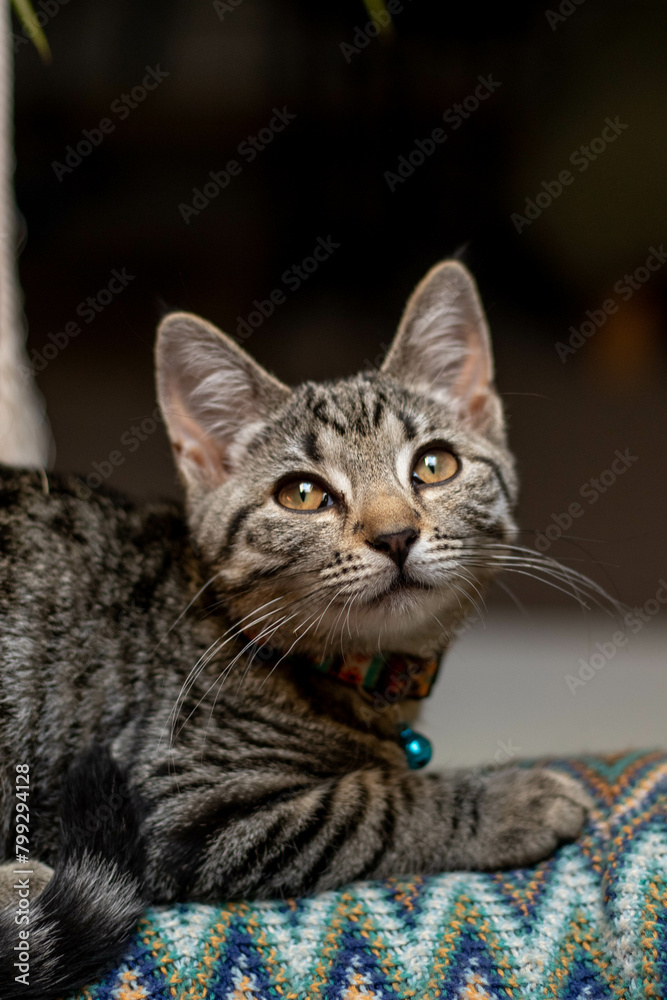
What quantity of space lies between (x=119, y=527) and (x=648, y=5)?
2.37 m

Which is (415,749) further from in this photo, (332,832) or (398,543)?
(398,543)

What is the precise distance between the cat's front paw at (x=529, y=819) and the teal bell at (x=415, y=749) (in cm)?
17

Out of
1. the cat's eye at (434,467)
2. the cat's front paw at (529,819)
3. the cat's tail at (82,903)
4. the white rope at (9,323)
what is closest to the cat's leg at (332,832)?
the cat's front paw at (529,819)

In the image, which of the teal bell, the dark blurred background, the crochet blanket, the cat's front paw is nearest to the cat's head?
the teal bell

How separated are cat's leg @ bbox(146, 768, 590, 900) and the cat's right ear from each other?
1.89 feet

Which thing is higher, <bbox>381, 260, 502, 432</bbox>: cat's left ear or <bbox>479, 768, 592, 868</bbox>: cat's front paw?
<bbox>381, 260, 502, 432</bbox>: cat's left ear

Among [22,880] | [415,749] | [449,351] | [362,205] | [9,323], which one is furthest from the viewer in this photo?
[362,205]

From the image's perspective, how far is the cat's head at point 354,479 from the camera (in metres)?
1.19

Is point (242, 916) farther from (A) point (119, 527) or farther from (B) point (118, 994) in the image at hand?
(A) point (119, 527)

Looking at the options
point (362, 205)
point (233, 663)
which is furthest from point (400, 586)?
point (362, 205)

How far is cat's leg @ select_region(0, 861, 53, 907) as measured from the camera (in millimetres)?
1010

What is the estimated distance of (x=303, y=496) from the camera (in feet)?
4.33

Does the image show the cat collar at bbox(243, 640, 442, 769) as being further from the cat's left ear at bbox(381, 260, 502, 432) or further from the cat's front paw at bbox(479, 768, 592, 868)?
the cat's left ear at bbox(381, 260, 502, 432)

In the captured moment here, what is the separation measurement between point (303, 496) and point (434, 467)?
0.77 feet
